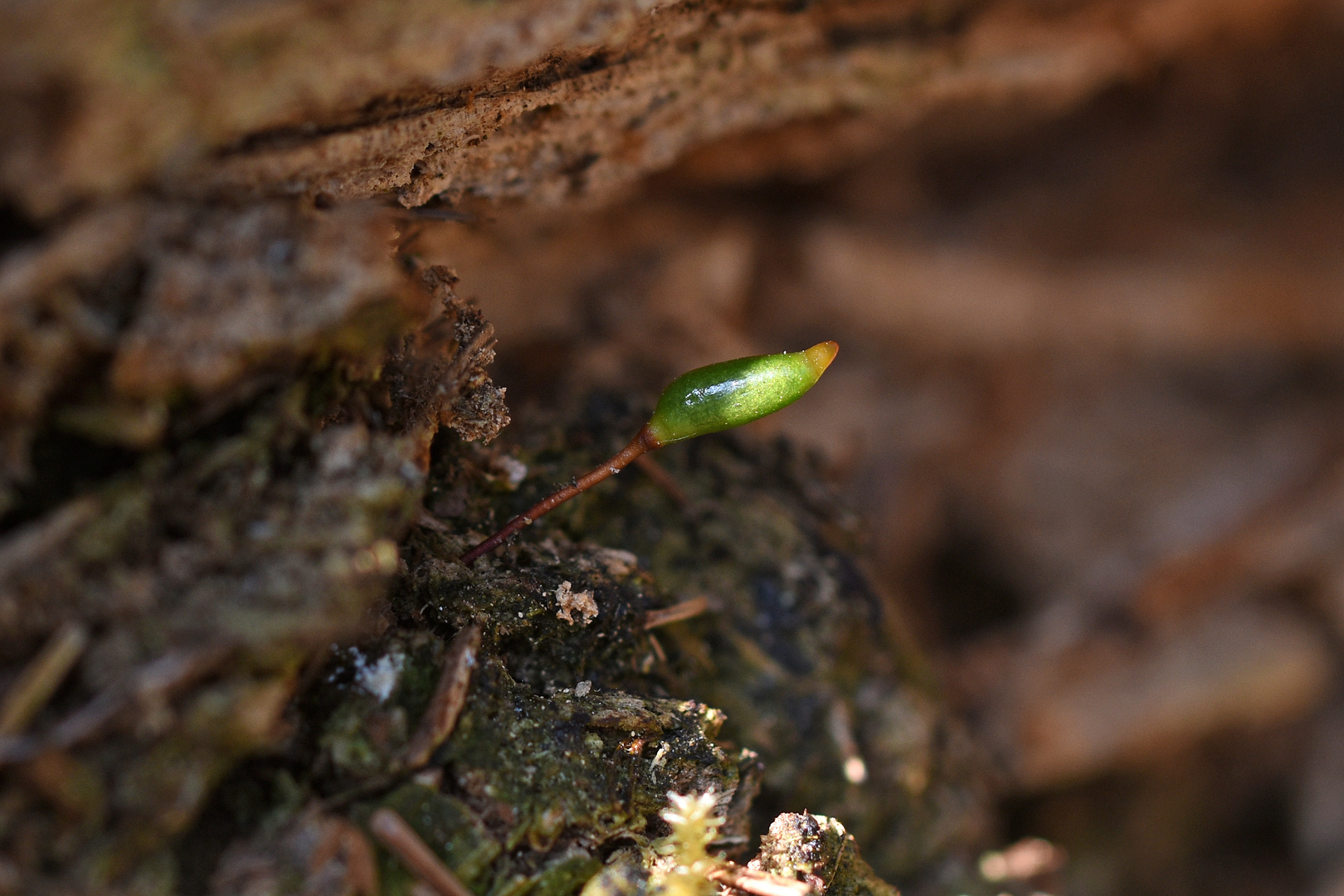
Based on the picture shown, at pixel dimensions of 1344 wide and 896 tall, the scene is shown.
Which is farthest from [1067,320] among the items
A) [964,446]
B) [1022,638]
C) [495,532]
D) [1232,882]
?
[495,532]

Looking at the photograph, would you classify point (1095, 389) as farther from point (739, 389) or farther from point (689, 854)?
point (689, 854)

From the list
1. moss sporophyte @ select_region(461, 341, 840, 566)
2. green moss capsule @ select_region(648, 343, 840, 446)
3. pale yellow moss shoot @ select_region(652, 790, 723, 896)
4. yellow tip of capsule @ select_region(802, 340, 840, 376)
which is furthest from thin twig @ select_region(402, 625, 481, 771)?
yellow tip of capsule @ select_region(802, 340, 840, 376)

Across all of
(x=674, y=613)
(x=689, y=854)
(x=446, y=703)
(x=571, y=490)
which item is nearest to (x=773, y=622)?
(x=674, y=613)

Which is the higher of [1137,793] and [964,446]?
[964,446]

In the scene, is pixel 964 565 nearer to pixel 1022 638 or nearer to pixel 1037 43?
pixel 1022 638

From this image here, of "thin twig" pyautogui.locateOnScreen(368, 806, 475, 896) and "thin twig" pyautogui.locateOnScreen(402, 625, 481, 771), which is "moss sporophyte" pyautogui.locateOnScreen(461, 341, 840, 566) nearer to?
"thin twig" pyautogui.locateOnScreen(402, 625, 481, 771)

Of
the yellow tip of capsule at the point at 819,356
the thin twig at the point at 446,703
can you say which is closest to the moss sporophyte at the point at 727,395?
the yellow tip of capsule at the point at 819,356

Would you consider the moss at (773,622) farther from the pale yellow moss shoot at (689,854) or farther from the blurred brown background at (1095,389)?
the blurred brown background at (1095,389)
